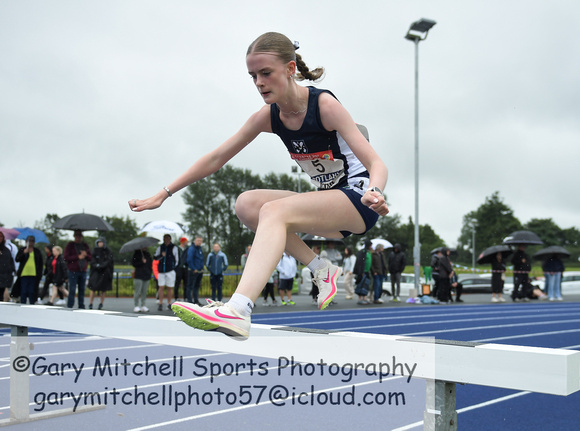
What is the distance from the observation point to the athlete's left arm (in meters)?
2.18

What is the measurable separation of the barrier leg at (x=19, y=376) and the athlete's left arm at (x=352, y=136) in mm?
3286

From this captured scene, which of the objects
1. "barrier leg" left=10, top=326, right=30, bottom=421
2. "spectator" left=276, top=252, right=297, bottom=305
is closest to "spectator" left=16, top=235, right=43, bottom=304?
"spectator" left=276, top=252, right=297, bottom=305

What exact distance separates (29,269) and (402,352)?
941 centimetres

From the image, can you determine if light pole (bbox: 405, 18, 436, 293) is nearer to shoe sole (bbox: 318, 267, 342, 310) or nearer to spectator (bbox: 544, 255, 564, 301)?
spectator (bbox: 544, 255, 564, 301)

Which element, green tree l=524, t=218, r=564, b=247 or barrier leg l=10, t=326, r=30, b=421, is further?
green tree l=524, t=218, r=564, b=247

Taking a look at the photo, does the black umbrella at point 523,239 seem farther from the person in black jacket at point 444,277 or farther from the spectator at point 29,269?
the spectator at point 29,269

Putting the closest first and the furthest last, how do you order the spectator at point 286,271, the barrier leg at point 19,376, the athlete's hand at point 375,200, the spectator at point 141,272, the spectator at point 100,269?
1. the athlete's hand at point 375,200
2. the barrier leg at point 19,376
3. the spectator at point 100,269
4. the spectator at point 141,272
5. the spectator at point 286,271

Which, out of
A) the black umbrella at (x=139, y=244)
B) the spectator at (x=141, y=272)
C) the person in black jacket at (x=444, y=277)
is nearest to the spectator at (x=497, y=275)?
the person in black jacket at (x=444, y=277)

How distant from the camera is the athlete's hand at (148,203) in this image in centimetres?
270

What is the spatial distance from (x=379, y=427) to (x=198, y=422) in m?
1.39

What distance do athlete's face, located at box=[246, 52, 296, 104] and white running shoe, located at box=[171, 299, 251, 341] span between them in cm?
89

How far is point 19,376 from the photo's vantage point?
4262mm

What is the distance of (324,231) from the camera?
8.13 ft

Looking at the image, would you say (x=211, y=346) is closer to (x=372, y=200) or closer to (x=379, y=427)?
(x=372, y=200)
